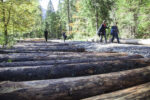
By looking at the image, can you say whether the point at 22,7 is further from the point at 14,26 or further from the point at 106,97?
the point at 106,97

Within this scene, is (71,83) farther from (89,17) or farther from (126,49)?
(89,17)

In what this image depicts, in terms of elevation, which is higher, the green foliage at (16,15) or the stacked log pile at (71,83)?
the green foliage at (16,15)

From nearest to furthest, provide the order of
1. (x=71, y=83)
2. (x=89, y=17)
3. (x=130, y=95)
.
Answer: (x=130, y=95), (x=71, y=83), (x=89, y=17)

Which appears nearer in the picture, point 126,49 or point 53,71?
point 53,71

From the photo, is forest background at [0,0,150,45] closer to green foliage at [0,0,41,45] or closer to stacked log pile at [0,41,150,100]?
green foliage at [0,0,41,45]

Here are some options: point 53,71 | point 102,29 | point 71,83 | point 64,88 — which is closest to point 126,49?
point 102,29

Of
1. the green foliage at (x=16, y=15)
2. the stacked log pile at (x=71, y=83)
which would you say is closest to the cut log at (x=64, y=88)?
the stacked log pile at (x=71, y=83)

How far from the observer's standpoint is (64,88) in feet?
5.88

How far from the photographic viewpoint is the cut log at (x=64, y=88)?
1.64 metres

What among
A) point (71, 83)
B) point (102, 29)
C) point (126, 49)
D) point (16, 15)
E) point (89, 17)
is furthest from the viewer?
point (89, 17)

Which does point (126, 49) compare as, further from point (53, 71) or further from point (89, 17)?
Answer: point (89, 17)

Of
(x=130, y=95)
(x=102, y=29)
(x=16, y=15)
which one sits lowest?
(x=130, y=95)

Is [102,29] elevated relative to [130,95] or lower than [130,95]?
elevated

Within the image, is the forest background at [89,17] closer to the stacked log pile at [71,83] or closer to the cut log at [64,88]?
the stacked log pile at [71,83]
